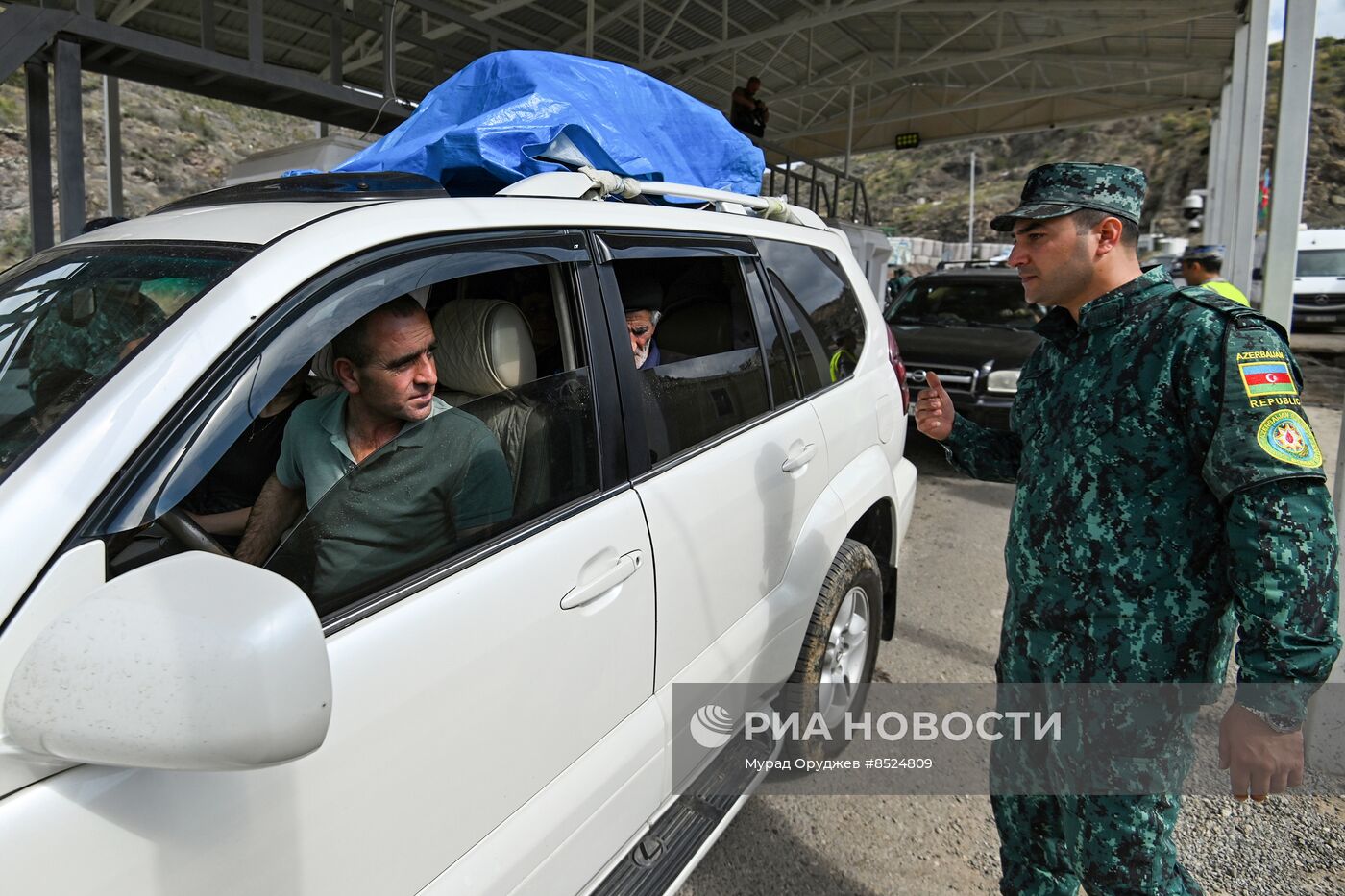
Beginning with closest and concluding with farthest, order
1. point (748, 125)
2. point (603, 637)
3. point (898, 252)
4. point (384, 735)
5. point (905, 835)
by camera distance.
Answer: point (384, 735) → point (603, 637) → point (905, 835) → point (748, 125) → point (898, 252)

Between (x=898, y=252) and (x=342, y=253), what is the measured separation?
26164 mm

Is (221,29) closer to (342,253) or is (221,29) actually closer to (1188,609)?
(342,253)

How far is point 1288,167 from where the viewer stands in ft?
12.7

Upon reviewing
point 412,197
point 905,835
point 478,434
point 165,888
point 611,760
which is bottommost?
point 905,835

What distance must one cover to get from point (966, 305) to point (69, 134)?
7.68 metres

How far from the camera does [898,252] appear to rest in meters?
25.7

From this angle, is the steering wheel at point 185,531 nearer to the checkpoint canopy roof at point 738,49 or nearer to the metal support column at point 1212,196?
the checkpoint canopy roof at point 738,49

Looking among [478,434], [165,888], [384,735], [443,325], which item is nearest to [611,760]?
[384,735]

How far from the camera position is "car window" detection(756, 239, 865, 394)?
2.65m

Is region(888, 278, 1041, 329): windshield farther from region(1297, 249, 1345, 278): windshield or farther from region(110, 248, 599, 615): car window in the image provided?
region(1297, 249, 1345, 278): windshield

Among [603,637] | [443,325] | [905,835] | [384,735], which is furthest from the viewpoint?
[905,835]

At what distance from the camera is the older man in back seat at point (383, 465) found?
53.8 inches

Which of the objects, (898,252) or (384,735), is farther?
(898,252)

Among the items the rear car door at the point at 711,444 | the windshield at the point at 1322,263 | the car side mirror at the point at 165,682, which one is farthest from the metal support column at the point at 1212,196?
the car side mirror at the point at 165,682
